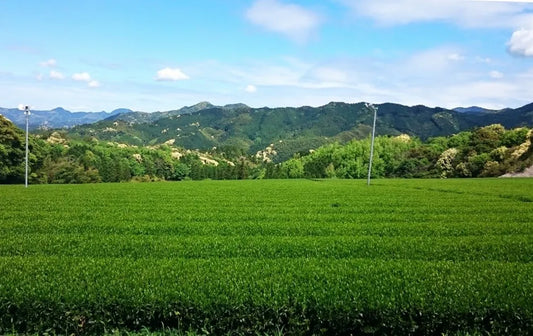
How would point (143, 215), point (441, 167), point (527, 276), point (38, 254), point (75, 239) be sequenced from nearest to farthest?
point (527, 276) → point (38, 254) → point (75, 239) → point (143, 215) → point (441, 167)

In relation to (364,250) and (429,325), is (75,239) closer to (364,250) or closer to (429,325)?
(364,250)

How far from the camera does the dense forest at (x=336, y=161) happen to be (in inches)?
2688

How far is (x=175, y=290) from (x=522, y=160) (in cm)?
7682

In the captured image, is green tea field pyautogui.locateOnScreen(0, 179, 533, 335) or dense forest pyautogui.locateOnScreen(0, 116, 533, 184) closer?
green tea field pyautogui.locateOnScreen(0, 179, 533, 335)

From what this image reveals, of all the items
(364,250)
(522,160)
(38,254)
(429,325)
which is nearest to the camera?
(429,325)

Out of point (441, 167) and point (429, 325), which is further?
point (441, 167)

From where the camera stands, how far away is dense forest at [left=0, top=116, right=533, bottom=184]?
68.3 metres

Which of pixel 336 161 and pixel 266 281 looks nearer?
pixel 266 281

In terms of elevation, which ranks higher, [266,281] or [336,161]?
[266,281]

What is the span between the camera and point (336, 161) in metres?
113

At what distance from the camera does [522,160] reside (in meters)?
68.4

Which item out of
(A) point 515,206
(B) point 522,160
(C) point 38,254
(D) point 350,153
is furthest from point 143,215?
(D) point 350,153

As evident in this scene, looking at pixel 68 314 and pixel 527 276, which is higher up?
pixel 527 276

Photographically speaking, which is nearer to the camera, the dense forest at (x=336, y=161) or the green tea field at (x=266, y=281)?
the green tea field at (x=266, y=281)
